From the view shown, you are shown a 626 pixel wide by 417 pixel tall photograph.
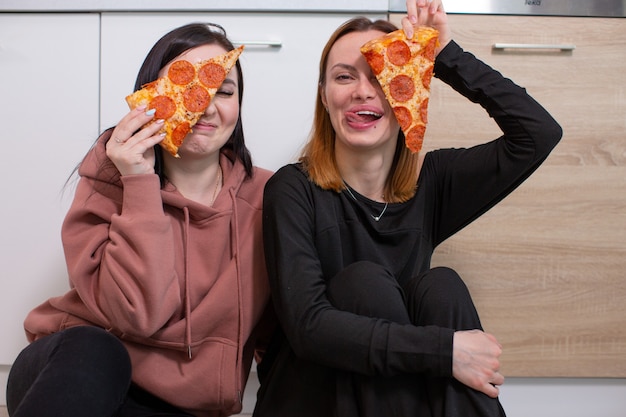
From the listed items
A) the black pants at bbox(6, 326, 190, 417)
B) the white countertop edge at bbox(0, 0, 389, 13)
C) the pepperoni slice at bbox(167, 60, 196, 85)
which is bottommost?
the black pants at bbox(6, 326, 190, 417)

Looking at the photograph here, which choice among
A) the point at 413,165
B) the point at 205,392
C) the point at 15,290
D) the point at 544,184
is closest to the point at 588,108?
the point at 544,184

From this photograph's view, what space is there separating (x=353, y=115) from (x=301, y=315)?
359 mm

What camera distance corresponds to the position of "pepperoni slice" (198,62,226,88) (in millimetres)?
1165

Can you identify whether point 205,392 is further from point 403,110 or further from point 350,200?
point 403,110

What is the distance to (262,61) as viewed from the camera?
5.10 feet

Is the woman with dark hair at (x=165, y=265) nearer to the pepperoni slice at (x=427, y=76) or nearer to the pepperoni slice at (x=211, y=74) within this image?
the pepperoni slice at (x=211, y=74)

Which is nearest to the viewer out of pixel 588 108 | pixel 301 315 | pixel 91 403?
pixel 91 403

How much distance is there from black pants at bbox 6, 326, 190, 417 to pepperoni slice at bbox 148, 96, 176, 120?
377 millimetres

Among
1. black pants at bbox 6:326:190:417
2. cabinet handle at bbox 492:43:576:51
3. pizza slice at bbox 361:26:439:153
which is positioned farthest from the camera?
cabinet handle at bbox 492:43:576:51

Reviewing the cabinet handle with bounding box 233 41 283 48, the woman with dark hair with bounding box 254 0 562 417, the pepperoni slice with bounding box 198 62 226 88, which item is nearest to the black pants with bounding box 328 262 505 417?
the woman with dark hair with bounding box 254 0 562 417

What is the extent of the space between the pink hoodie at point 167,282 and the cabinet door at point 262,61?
0.37 metres

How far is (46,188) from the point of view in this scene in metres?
1.60

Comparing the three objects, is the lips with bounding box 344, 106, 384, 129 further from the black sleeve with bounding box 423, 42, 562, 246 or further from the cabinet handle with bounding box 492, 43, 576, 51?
the cabinet handle with bounding box 492, 43, 576, 51

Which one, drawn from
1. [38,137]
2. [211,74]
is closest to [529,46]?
[211,74]
